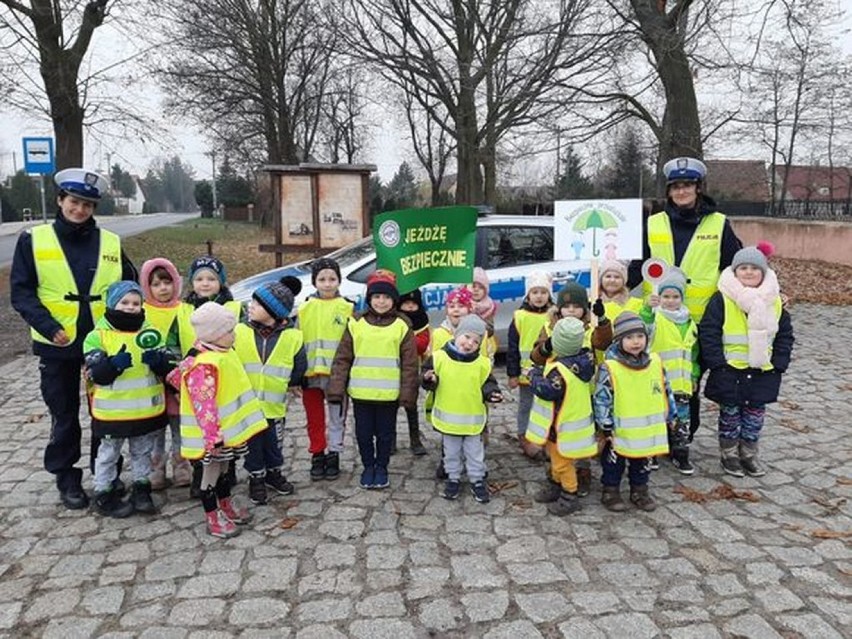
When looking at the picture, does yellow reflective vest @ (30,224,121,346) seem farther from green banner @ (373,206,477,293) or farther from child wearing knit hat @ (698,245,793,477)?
child wearing knit hat @ (698,245,793,477)

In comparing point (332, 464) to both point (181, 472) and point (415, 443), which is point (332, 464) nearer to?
point (415, 443)

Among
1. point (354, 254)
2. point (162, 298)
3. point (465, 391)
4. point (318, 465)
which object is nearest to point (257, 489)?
point (318, 465)

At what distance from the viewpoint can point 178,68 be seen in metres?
21.5

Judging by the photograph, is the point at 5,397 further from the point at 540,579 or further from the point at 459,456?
the point at 540,579

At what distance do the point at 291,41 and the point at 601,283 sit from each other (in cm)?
2235

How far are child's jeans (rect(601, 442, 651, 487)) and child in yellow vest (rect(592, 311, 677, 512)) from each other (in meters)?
0.02

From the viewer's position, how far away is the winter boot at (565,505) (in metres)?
4.08

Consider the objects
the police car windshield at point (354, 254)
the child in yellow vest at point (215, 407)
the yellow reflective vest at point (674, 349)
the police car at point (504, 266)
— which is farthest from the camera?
the police car windshield at point (354, 254)

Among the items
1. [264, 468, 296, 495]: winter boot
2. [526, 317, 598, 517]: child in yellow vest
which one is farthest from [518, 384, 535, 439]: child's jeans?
[264, 468, 296, 495]: winter boot

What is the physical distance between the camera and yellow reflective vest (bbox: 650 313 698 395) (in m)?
4.47

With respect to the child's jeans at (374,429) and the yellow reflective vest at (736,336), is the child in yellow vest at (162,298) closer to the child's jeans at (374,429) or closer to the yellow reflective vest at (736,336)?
the child's jeans at (374,429)

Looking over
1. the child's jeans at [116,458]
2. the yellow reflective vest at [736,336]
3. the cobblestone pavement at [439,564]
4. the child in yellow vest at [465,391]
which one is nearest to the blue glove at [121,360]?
the child's jeans at [116,458]

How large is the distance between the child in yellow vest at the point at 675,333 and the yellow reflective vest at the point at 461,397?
1.20 meters

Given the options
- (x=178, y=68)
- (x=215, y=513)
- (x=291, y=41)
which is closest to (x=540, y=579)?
(x=215, y=513)
